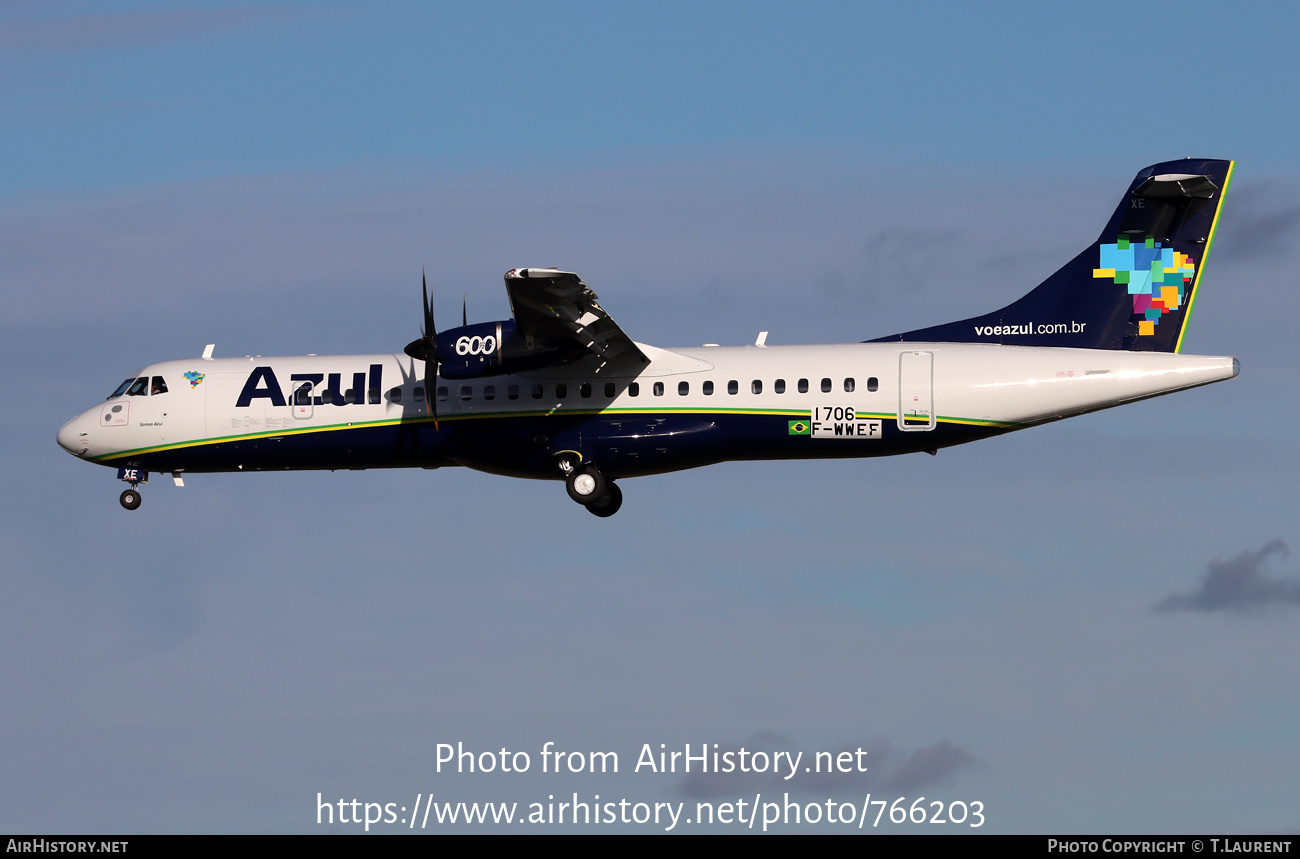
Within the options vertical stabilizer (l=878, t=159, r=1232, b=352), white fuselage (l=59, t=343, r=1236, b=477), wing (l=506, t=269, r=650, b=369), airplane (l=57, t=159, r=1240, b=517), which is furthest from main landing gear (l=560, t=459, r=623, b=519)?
vertical stabilizer (l=878, t=159, r=1232, b=352)

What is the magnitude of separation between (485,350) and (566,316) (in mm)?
1640

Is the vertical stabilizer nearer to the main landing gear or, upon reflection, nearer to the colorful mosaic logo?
the colorful mosaic logo

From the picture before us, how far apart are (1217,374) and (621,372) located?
10.6 m

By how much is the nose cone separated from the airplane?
1462 millimetres

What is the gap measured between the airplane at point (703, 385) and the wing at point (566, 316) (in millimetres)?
40

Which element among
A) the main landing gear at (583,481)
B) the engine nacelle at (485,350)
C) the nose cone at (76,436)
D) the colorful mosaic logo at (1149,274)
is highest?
the colorful mosaic logo at (1149,274)

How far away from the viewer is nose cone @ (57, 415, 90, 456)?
3344 cm

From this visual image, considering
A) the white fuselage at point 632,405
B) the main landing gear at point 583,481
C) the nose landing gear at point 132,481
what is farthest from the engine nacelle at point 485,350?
the nose landing gear at point 132,481

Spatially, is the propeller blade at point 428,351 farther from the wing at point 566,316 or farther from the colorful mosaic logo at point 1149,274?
the colorful mosaic logo at point 1149,274

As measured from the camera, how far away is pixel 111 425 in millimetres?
33250

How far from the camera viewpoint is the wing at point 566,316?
27.7 meters

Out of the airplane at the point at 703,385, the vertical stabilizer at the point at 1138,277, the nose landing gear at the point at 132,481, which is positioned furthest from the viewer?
the nose landing gear at the point at 132,481
